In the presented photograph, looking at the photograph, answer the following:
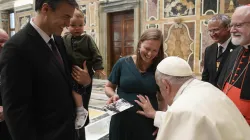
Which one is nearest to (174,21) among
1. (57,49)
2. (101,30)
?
(101,30)

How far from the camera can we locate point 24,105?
1261 mm

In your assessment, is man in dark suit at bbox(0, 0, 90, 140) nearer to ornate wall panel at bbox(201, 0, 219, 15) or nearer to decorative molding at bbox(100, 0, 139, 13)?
ornate wall panel at bbox(201, 0, 219, 15)

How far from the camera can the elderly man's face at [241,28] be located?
8.11 feet

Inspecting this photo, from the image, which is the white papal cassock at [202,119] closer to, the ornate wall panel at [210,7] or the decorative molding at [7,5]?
the ornate wall panel at [210,7]

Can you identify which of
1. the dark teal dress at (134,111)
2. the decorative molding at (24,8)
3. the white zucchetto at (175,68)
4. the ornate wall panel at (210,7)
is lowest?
the dark teal dress at (134,111)

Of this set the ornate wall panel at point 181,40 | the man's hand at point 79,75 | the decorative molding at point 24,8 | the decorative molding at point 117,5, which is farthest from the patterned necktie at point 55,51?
the decorative molding at point 24,8

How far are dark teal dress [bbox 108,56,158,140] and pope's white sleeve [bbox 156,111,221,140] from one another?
919 millimetres

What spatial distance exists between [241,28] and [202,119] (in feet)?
5.81

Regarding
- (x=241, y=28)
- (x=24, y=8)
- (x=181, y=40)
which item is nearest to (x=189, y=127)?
(x=241, y=28)

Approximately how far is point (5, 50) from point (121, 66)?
118 cm

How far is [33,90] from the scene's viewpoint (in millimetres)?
1322

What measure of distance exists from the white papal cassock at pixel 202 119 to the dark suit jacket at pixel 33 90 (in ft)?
2.07

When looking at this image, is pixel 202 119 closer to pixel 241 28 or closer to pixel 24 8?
pixel 241 28

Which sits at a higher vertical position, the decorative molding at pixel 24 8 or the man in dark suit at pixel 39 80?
the decorative molding at pixel 24 8
